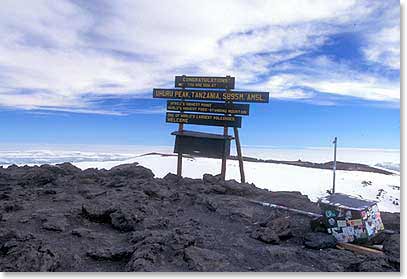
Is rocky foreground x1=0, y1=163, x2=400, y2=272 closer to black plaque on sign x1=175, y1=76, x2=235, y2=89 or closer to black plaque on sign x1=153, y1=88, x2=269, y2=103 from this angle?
black plaque on sign x1=153, y1=88, x2=269, y2=103

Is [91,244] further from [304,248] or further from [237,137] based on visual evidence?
[237,137]

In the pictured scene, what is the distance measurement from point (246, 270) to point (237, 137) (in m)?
4.77

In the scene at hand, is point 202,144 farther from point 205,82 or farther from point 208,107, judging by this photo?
point 205,82

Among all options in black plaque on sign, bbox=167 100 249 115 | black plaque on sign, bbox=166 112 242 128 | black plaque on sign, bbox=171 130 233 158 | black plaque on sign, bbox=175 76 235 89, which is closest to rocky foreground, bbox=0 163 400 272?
black plaque on sign, bbox=171 130 233 158

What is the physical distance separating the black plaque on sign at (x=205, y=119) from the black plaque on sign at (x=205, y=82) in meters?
0.62

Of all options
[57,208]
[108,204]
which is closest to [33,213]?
[57,208]

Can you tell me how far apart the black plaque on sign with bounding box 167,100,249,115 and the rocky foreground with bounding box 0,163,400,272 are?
1.71 m

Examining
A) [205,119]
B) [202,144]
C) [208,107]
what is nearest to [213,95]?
[208,107]

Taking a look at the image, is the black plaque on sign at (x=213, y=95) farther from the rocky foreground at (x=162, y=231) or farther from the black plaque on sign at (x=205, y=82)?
the rocky foreground at (x=162, y=231)

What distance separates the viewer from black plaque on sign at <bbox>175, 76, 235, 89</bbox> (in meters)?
8.12

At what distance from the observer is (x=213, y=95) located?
830 cm

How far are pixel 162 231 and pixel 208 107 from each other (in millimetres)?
4283

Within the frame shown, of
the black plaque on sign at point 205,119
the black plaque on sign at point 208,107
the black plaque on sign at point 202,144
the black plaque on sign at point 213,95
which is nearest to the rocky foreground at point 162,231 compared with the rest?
the black plaque on sign at point 202,144

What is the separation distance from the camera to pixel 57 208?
17.5ft
